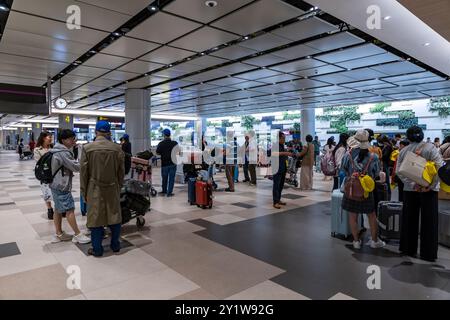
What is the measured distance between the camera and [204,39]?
19.3 feet

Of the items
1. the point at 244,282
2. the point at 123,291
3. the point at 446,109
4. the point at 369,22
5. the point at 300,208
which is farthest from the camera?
the point at 446,109

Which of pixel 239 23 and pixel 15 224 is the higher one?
pixel 239 23

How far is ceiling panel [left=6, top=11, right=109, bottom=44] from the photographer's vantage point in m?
4.80

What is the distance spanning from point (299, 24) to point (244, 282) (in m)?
4.22

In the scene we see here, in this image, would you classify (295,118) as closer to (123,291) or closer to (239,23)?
(239,23)

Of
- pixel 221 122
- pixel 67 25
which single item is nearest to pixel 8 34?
pixel 67 25

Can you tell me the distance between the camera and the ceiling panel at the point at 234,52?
646 cm

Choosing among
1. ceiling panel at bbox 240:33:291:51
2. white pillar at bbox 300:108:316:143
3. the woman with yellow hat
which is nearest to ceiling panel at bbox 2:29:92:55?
ceiling panel at bbox 240:33:291:51

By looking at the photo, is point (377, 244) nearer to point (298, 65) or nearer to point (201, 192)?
point (201, 192)

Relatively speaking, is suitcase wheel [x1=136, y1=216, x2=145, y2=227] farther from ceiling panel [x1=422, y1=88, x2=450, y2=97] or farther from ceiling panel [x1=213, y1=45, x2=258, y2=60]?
ceiling panel [x1=422, y1=88, x2=450, y2=97]

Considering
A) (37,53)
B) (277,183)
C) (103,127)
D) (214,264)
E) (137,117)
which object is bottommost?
(214,264)

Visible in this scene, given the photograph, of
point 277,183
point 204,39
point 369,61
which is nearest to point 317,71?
point 369,61

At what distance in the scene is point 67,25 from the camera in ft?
16.5

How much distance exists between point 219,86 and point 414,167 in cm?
827
